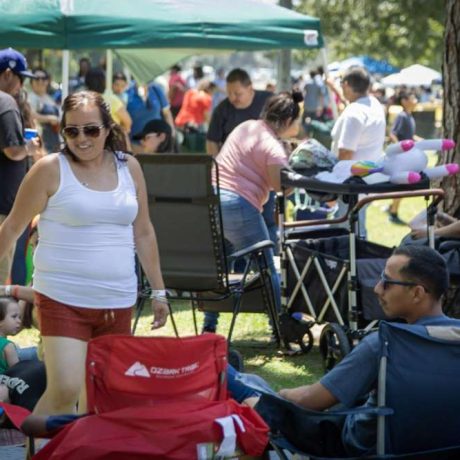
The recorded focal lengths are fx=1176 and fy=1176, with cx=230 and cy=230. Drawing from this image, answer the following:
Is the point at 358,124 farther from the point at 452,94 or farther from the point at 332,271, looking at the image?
the point at 332,271

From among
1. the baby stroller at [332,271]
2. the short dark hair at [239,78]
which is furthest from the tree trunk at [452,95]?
the short dark hair at [239,78]

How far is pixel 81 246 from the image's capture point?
14.9 feet

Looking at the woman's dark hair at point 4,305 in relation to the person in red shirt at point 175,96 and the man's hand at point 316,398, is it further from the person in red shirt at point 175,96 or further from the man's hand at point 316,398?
the person in red shirt at point 175,96

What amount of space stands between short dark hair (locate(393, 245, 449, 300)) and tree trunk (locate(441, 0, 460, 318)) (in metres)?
3.53

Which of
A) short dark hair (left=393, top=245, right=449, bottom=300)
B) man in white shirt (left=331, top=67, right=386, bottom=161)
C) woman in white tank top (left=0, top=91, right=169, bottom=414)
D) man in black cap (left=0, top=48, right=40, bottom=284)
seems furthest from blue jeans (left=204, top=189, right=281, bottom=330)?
short dark hair (left=393, top=245, right=449, bottom=300)

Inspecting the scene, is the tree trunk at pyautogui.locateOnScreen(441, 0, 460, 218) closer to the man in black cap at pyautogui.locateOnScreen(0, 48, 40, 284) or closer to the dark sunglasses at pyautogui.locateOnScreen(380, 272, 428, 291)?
the man in black cap at pyautogui.locateOnScreen(0, 48, 40, 284)

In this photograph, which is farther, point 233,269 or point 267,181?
point 233,269

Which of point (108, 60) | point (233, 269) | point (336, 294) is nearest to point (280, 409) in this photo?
point (336, 294)

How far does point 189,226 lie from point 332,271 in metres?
0.91

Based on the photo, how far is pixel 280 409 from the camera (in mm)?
4246

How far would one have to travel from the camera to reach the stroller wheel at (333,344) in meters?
6.34

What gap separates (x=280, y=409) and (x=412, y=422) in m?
0.47

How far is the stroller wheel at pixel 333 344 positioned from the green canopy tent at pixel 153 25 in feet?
14.6

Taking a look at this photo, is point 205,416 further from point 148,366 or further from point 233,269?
point 233,269
